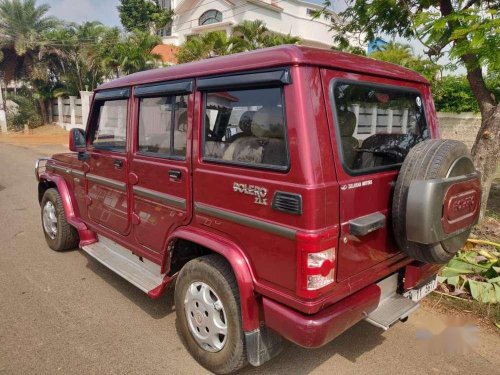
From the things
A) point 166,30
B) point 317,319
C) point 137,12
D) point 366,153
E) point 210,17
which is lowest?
point 317,319

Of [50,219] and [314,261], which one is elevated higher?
[314,261]

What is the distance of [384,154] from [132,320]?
8.23ft

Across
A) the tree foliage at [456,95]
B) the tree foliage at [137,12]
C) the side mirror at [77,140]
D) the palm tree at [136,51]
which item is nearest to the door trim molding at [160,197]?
the side mirror at [77,140]

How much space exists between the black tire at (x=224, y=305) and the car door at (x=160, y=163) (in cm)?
37

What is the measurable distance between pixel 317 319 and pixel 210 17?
2990cm

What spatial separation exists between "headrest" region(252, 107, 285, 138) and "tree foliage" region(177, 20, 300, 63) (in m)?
14.0

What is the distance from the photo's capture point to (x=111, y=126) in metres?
3.82

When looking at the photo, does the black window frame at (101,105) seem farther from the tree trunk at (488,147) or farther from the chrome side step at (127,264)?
the tree trunk at (488,147)

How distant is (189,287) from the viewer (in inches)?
112

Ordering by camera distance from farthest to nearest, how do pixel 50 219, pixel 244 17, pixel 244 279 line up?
pixel 244 17 → pixel 50 219 → pixel 244 279

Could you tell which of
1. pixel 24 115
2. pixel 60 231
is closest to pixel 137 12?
pixel 24 115

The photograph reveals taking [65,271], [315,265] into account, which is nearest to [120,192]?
[65,271]

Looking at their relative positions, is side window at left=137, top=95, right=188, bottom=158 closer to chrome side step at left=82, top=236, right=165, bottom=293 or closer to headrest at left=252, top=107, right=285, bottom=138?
headrest at left=252, top=107, right=285, bottom=138

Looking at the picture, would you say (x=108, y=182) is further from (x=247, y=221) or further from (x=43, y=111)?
(x=43, y=111)
